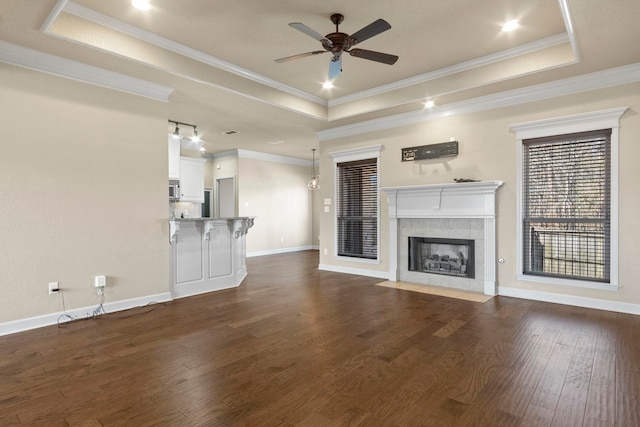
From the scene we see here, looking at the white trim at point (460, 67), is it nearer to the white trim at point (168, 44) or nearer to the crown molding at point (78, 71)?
the white trim at point (168, 44)

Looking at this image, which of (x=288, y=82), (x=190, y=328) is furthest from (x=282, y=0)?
(x=190, y=328)

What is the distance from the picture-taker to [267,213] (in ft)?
32.0

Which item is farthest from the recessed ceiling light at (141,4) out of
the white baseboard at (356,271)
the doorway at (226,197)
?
the doorway at (226,197)

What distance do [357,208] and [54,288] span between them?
185 inches

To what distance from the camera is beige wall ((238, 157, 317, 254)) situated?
930cm

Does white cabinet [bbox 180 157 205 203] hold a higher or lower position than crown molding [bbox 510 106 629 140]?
lower

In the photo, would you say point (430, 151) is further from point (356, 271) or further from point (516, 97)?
point (356, 271)

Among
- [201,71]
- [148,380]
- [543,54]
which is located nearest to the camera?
[148,380]

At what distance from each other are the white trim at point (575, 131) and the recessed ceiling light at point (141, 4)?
4.50 m

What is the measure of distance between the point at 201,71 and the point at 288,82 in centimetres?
132

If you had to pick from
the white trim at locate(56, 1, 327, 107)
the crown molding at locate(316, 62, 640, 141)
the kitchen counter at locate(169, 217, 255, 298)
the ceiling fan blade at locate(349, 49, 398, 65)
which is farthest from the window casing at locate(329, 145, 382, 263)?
the ceiling fan blade at locate(349, 49, 398, 65)

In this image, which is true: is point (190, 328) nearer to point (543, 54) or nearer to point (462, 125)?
point (462, 125)

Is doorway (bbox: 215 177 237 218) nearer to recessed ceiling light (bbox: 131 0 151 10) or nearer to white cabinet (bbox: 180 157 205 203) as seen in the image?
white cabinet (bbox: 180 157 205 203)

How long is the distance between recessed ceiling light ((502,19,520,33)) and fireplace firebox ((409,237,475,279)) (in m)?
2.76
